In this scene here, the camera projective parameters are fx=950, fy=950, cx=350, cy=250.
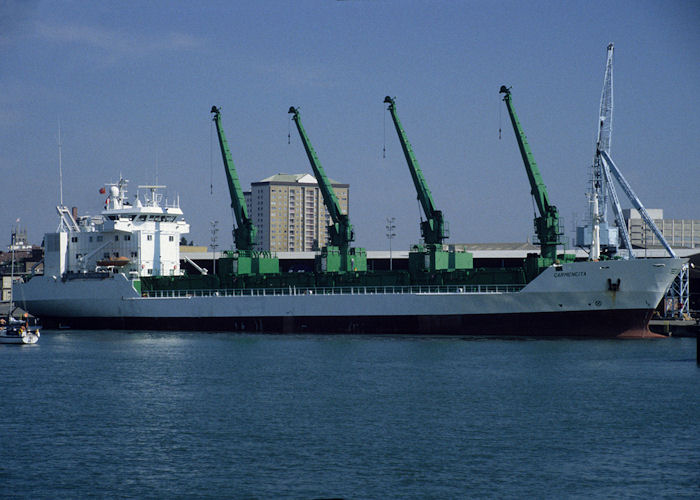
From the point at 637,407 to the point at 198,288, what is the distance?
1720 inches

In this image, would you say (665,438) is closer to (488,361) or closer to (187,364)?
(488,361)

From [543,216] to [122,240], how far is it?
32.9 meters

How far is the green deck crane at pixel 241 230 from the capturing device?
72.6m

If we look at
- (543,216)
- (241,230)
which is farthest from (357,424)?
(241,230)

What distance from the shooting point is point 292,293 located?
6844 cm

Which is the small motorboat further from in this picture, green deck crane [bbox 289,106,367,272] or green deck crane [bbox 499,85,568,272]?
green deck crane [bbox 499,85,568,272]

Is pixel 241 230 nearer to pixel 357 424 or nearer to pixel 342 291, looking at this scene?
pixel 342 291

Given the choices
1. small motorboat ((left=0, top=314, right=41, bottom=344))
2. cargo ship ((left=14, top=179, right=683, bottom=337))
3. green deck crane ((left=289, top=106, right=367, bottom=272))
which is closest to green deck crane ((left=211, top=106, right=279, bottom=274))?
cargo ship ((left=14, top=179, right=683, bottom=337))

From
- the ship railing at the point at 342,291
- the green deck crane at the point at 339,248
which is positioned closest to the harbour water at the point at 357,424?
the ship railing at the point at 342,291

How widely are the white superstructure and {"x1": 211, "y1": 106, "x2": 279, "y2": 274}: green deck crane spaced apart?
4805 millimetres

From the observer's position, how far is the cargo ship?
2244 inches

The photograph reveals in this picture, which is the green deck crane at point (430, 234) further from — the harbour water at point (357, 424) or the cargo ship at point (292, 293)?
the harbour water at point (357, 424)

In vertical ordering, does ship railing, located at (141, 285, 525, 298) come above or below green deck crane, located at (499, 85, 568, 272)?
below

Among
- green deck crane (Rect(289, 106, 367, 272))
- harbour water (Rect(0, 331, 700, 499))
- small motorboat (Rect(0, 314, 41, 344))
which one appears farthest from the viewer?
green deck crane (Rect(289, 106, 367, 272))
